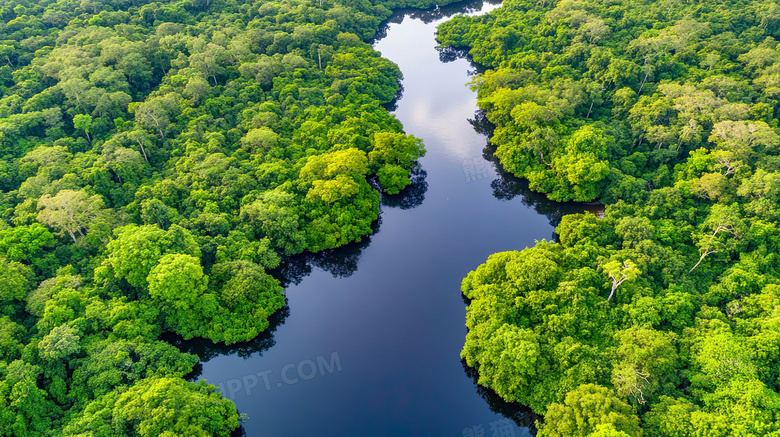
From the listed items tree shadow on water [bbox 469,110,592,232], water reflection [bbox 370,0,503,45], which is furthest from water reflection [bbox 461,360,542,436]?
water reflection [bbox 370,0,503,45]

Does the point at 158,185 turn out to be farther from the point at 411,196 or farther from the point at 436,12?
the point at 436,12

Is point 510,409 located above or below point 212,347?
below

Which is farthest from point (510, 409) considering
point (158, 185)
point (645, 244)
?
point (158, 185)

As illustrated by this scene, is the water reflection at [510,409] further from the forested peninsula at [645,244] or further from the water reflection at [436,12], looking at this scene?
the water reflection at [436,12]

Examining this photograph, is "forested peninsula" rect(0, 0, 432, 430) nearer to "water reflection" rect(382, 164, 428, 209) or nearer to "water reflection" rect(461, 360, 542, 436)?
"water reflection" rect(382, 164, 428, 209)

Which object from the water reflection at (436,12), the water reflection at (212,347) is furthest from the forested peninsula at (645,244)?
the water reflection at (436,12)

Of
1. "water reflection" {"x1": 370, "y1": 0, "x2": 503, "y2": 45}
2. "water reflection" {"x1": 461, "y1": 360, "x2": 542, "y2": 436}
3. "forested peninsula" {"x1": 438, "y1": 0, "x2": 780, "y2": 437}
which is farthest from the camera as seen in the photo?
"water reflection" {"x1": 370, "y1": 0, "x2": 503, "y2": 45}
